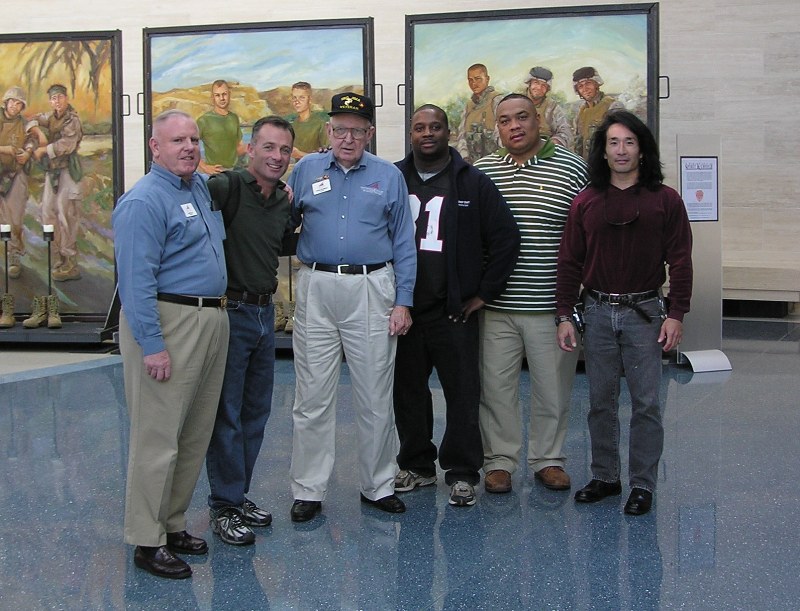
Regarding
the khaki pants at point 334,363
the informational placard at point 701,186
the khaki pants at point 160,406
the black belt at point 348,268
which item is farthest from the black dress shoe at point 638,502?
Result: the informational placard at point 701,186

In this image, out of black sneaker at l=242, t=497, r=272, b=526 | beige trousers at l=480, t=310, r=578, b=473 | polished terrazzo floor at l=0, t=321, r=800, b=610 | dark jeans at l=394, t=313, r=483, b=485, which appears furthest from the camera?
beige trousers at l=480, t=310, r=578, b=473

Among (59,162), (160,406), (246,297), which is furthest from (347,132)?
(59,162)

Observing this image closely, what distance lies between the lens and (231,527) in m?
4.06

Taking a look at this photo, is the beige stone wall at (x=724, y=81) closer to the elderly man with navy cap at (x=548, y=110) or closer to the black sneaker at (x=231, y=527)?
the elderly man with navy cap at (x=548, y=110)

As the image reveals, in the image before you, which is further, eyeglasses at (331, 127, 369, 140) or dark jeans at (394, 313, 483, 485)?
dark jeans at (394, 313, 483, 485)

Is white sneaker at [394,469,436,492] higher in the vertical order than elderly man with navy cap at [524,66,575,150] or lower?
lower

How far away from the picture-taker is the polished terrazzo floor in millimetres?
3500

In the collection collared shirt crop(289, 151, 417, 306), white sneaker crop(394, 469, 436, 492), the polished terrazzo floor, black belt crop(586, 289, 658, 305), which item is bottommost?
the polished terrazzo floor

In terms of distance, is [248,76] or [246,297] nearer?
[246,297]

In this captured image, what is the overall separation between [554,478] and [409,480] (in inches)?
27.5

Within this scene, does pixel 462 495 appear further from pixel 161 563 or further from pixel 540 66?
pixel 540 66

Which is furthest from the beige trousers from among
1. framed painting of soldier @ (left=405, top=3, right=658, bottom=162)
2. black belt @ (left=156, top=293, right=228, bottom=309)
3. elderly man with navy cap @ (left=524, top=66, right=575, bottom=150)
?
elderly man with navy cap @ (left=524, top=66, right=575, bottom=150)

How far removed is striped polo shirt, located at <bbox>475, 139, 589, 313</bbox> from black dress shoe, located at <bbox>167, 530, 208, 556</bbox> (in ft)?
5.82

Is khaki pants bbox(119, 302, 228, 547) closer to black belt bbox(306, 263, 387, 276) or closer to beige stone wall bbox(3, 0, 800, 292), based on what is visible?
black belt bbox(306, 263, 387, 276)
